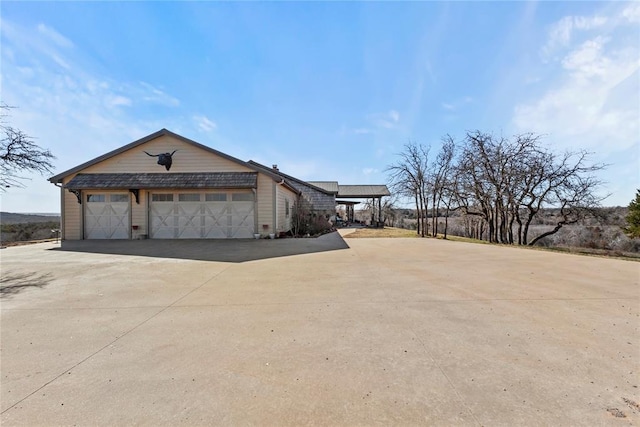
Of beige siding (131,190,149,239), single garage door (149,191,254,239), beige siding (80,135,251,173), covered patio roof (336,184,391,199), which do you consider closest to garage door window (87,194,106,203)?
beige siding (80,135,251,173)

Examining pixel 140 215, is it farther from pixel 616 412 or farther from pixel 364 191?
pixel 364 191

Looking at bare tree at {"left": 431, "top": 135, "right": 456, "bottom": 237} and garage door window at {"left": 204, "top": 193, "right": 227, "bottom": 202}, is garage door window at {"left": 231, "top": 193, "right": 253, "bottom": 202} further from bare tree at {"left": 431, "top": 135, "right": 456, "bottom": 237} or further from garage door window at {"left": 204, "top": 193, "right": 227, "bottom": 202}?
bare tree at {"left": 431, "top": 135, "right": 456, "bottom": 237}

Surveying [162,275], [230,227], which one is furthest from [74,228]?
[162,275]

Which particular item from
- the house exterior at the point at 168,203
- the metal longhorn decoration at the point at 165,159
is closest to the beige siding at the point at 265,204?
the house exterior at the point at 168,203

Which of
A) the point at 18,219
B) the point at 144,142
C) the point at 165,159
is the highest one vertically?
the point at 144,142

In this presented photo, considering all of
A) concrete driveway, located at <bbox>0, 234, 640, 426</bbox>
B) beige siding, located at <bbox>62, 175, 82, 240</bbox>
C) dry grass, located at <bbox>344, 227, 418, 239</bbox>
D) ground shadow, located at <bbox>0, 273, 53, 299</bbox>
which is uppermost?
beige siding, located at <bbox>62, 175, 82, 240</bbox>

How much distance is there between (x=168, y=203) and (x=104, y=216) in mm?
3594

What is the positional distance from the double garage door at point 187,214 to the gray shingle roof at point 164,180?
0.72 metres

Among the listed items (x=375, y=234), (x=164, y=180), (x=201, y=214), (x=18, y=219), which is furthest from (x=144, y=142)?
(x=18, y=219)

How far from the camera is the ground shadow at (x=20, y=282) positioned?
18.1ft

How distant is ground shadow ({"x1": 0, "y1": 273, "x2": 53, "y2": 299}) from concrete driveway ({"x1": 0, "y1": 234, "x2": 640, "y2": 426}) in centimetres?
9

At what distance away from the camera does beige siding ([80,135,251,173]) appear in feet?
51.1

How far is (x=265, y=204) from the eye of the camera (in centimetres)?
1540

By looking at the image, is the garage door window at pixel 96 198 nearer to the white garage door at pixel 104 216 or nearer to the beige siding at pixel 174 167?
the white garage door at pixel 104 216
